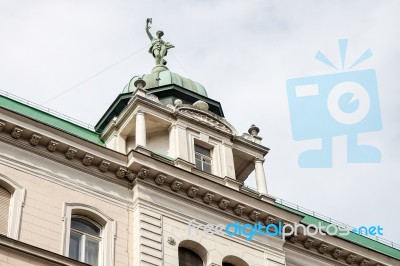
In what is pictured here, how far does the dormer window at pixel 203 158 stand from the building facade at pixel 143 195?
0.05m

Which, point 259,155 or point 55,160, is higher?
point 259,155

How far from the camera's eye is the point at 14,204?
97.6 ft

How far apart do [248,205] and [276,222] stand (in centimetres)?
142

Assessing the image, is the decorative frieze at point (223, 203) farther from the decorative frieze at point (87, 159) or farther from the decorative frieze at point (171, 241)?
the decorative frieze at point (87, 159)

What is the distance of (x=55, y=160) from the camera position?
31.9 m

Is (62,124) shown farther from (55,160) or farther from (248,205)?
(248,205)

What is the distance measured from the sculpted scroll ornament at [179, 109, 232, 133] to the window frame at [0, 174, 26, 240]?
28.9 feet

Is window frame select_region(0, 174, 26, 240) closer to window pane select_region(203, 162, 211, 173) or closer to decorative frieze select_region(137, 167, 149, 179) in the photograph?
decorative frieze select_region(137, 167, 149, 179)

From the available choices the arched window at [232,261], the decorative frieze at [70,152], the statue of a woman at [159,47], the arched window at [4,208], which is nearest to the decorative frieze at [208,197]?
the arched window at [232,261]

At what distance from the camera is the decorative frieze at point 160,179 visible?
32875mm

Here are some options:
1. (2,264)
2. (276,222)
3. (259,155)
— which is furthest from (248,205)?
(2,264)

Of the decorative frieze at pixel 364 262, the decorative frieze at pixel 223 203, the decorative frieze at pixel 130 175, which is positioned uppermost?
the decorative frieze at pixel 130 175

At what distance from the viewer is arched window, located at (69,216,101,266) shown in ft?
99.9

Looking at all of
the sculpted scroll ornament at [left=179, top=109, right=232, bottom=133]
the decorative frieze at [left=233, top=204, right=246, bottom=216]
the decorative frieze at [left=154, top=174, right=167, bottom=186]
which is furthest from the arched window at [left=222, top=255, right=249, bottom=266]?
the sculpted scroll ornament at [left=179, top=109, right=232, bottom=133]
